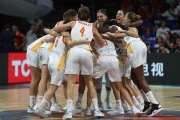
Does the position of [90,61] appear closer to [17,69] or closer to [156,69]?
[156,69]

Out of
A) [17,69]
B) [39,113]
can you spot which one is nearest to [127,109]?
[39,113]

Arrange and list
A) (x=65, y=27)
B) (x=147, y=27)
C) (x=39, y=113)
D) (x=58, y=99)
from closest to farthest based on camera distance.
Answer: (x=39, y=113) < (x=65, y=27) < (x=58, y=99) < (x=147, y=27)

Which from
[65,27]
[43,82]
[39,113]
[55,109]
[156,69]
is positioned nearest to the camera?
[39,113]

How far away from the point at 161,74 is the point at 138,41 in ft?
24.0

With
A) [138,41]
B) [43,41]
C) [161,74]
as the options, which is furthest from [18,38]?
[138,41]

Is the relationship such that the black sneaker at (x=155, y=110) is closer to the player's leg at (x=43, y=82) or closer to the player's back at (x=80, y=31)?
the player's back at (x=80, y=31)

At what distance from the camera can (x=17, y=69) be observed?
1598cm

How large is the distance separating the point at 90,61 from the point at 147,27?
12048 mm

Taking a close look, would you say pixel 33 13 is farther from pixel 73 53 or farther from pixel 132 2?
pixel 73 53

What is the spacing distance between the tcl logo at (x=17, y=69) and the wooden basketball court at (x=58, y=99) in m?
0.44

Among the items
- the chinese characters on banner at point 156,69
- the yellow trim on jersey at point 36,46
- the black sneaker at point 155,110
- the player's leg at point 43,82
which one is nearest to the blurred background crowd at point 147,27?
the chinese characters on banner at point 156,69

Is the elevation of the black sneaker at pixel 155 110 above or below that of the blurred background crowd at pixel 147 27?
below

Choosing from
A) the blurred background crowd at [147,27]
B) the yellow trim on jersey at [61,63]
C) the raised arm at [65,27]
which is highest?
the blurred background crowd at [147,27]

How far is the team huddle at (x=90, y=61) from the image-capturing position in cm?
809
